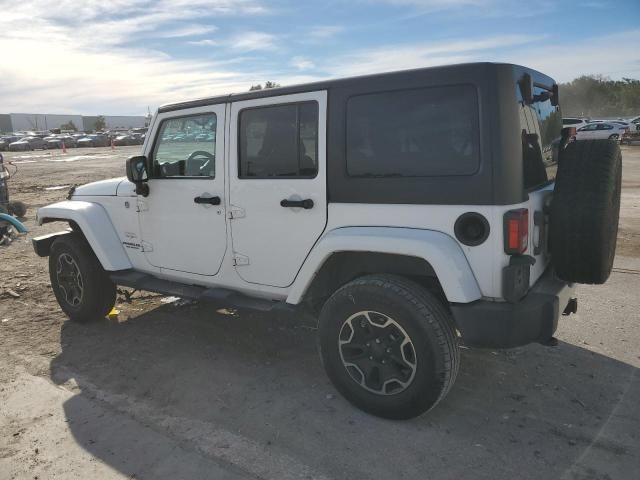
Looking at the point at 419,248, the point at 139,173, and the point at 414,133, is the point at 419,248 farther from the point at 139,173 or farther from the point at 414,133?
the point at 139,173

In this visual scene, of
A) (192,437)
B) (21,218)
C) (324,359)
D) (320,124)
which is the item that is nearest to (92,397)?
(192,437)

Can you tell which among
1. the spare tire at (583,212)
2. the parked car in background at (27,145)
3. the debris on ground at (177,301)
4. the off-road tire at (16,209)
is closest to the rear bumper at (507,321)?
the spare tire at (583,212)

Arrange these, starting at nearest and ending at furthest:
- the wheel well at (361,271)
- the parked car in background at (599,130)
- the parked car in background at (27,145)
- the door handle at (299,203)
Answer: the wheel well at (361,271) < the door handle at (299,203) < the parked car in background at (599,130) < the parked car in background at (27,145)

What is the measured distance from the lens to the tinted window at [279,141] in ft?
11.2

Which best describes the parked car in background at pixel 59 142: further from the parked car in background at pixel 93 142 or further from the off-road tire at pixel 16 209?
the off-road tire at pixel 16 209

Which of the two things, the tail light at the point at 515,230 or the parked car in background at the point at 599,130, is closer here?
the tail light at the point at 515,230

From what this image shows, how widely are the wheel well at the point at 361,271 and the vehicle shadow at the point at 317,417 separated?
2.23 feet

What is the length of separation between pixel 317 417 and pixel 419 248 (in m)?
1.26

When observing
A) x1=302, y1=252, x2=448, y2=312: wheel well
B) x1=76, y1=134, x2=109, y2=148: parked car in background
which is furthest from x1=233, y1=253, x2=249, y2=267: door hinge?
x1=76, y1=134, x2=109, y2=148: parked car in background

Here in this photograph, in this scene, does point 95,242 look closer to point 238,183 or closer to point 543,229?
point 238,183

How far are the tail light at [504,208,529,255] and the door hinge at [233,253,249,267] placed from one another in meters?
1.86

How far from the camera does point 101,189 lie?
4.77 metres

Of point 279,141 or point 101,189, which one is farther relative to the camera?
point 101,189

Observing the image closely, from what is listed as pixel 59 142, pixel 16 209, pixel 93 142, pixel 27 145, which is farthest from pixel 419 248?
pixel 59 142
